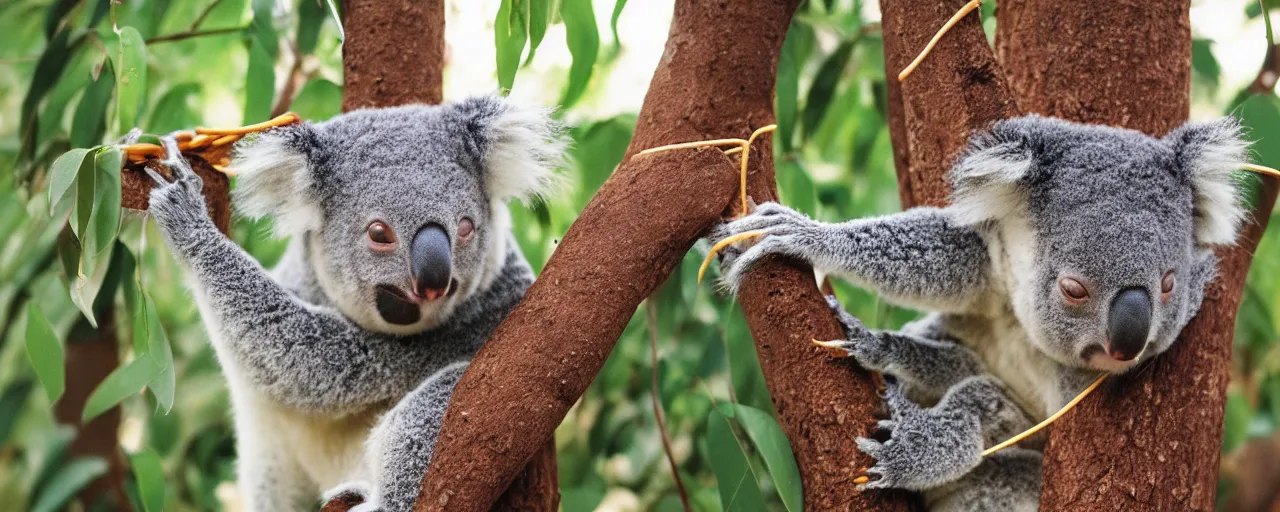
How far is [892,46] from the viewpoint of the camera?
216 cm

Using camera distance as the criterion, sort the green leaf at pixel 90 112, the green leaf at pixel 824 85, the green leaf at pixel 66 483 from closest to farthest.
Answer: the green leaf at pixel 90 112
the green leaf at pixel 66 483
the green leaf at pixel 824 85

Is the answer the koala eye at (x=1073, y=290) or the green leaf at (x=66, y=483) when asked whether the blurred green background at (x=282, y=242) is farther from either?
the koala eye at (x=1073, y=290)

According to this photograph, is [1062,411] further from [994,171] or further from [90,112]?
[90,112]

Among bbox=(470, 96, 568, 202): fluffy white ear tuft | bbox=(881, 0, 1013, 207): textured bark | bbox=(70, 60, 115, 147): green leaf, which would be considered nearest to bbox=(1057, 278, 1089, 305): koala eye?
bbox=(881, 0, 1013, 207): textured bark

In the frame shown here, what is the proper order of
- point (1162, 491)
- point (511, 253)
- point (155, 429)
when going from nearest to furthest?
1. point (1162, 491)
2. point (511, 253)
3. point (155, 429)

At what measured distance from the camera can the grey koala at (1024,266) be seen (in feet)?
6.20

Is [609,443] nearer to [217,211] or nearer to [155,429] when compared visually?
[155,429]

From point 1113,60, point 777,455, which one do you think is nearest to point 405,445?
point 777,455

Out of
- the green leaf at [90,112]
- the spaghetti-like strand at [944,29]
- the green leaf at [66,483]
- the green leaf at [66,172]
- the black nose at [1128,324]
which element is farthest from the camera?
the green leaf at [66,483]

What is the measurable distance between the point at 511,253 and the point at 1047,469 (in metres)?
1.21

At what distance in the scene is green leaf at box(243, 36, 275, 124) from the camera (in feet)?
7.97

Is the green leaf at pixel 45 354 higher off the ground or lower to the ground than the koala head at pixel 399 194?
lower

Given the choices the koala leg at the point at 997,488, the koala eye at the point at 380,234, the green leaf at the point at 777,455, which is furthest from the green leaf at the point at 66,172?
the koala leg at the point at 997,488

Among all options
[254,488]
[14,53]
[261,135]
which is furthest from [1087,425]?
[14,53]
